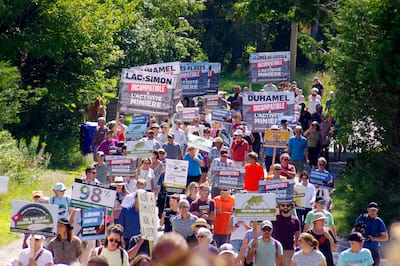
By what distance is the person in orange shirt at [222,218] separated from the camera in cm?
1362

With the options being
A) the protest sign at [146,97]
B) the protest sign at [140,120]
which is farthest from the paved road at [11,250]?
the protest sign at [140,120]

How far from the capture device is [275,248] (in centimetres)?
1189

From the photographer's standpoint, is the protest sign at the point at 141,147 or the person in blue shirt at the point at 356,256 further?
the protest sign at the point at 141,147

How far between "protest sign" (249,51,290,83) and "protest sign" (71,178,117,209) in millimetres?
16397

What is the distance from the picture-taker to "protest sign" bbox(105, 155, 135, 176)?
1670 centimetres

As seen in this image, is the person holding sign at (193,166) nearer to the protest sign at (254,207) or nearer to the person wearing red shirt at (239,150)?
the person wearing red shirt at (239,150)

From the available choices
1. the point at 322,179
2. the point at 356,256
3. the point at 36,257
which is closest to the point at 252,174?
the point at 322,179

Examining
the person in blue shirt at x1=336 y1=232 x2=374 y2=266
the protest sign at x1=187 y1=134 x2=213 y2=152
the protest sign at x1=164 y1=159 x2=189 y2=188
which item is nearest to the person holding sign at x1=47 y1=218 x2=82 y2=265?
the person in blue shirt at x1=336 y1=232 x2=374 y2=266

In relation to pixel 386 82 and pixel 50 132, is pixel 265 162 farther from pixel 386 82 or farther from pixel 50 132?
pixel 50 132

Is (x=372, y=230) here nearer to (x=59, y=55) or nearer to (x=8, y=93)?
(x=8, y=93)

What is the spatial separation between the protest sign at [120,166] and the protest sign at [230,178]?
1.56 m

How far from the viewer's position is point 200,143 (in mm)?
19328

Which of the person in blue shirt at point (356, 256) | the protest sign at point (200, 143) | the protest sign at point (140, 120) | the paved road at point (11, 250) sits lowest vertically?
the paved road at point (11, 250)

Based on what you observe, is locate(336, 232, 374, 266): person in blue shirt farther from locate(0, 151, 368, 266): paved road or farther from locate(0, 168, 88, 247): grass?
locate(0, 168, 88, 247): grass
